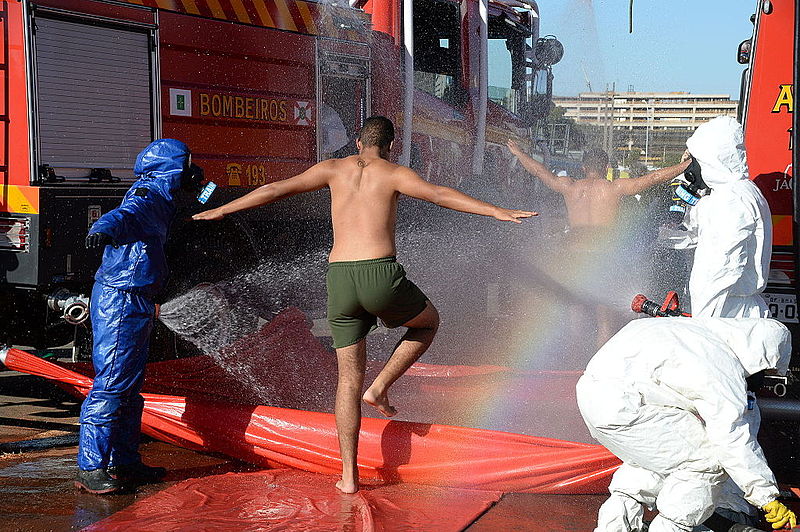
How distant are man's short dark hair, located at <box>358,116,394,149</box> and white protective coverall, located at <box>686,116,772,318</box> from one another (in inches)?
57.0

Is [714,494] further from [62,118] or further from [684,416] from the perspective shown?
[62,118]

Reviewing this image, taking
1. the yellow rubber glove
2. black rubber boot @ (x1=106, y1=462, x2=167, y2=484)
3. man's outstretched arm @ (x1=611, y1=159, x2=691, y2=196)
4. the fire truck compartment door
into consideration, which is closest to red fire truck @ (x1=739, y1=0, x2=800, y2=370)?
man's outstretched arm @ (x1=611, y1=159, x2=691, y2=196)

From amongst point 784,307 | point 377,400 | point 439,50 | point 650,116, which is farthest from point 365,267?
point 650,116

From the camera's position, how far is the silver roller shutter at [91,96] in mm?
5852

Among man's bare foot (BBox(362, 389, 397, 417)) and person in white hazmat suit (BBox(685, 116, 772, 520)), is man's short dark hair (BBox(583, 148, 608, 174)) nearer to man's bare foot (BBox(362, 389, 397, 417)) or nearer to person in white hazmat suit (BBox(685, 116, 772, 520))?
person in white hazmat suit (BBox(685, 116, 772, 520))

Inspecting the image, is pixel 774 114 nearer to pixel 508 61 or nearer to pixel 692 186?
pixel 692 186

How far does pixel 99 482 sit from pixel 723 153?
3.27 meters

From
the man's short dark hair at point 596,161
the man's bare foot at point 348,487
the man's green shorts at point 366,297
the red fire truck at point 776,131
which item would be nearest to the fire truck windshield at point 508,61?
the man's short dark hair at point 596,161

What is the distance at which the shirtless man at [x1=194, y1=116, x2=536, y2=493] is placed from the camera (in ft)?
14.4

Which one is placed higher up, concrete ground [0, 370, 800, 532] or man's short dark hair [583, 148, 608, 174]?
man's short dark hair [583, 148, 608, 174]

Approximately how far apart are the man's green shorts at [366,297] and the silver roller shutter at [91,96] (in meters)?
2.44

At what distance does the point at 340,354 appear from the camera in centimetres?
450

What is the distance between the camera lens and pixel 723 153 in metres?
4.31

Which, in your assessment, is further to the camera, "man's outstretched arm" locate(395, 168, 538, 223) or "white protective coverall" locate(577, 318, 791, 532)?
"man's outstretched arm" locate(395, 168, 538, 223)
